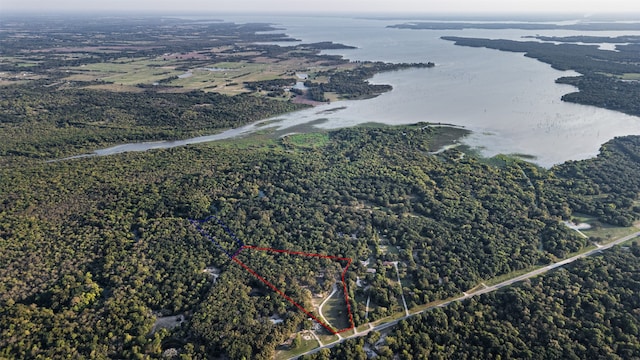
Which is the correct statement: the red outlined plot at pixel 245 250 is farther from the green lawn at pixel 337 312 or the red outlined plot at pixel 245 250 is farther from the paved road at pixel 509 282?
the paved road at pixel 509 282

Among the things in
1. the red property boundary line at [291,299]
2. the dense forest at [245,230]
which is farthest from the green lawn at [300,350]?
the red property boundary line at [291,299]

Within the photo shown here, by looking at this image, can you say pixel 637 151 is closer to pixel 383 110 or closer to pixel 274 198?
pixel 383 110

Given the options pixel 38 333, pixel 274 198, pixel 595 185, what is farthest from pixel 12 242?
pixel 595 185

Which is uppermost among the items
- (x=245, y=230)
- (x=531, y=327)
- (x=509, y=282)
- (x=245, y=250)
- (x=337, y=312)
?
(x=245, y=230)

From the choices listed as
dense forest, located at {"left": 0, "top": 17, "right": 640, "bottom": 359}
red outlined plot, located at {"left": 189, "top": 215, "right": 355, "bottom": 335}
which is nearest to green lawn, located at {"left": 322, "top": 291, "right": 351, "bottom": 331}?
red outlined plot, located at {"left": 189, "top": 215, "right": 355, "bottom": 335}

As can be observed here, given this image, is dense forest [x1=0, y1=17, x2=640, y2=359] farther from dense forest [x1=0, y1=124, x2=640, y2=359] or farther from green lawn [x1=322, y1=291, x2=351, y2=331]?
green lawn [x1=322, y1=291, x2=351, y2=331]

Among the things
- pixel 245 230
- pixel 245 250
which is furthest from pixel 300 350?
pixel 245 230

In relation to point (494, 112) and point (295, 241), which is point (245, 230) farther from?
point (494, 112)
